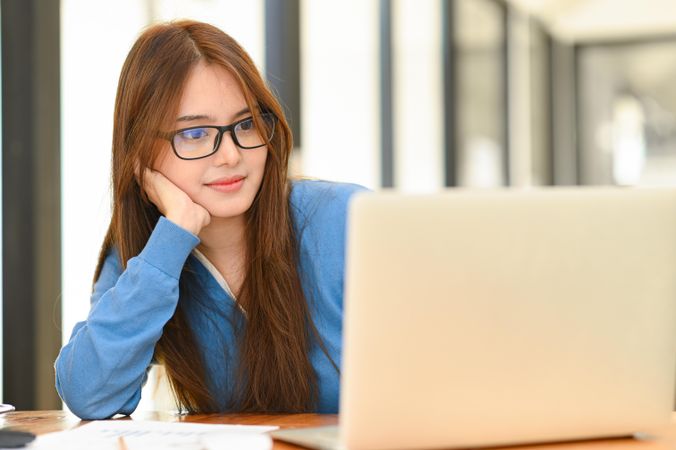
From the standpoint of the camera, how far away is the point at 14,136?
2.27 m

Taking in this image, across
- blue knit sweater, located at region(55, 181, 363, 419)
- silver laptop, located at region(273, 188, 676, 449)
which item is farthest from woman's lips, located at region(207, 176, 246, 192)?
silver laptop, located at region(273, 188, 676, 449)

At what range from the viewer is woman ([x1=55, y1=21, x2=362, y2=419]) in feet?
5.16

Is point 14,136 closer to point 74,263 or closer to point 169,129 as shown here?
point 74,263

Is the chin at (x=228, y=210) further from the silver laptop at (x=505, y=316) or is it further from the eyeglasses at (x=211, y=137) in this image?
the silver laptop at (x=505, y=316)

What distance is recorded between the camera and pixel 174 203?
65.9 inches

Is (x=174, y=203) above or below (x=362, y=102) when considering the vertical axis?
below

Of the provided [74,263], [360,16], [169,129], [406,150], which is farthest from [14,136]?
[406,150]

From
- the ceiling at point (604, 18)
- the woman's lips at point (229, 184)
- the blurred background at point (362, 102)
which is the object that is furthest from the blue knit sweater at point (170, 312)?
the ceiling at point (604, 18)

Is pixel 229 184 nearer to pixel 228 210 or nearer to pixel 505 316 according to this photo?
pixel 228 210

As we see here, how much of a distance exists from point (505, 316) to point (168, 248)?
0.67 m

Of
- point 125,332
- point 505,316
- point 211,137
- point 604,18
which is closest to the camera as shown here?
point 505,316

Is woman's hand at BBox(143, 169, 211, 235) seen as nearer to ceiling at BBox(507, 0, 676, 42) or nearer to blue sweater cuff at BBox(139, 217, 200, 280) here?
blue sweater cuff at BBox(139, 217, 200, 280)

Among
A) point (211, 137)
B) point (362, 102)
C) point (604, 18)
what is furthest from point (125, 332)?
point (604, 18)

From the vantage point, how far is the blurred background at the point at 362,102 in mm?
2303
